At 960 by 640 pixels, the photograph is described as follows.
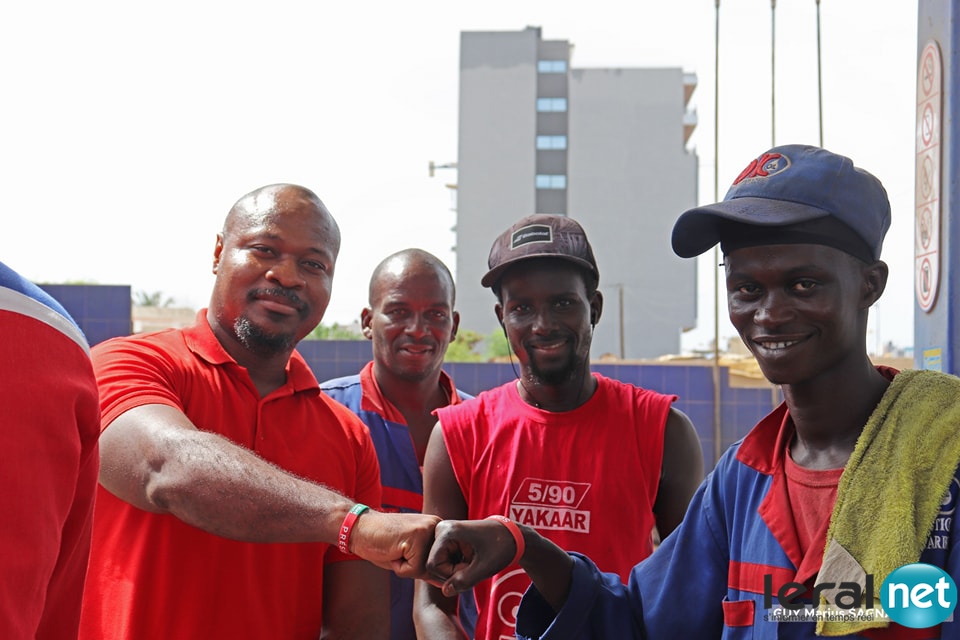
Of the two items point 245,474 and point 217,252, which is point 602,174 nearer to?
point 217,252

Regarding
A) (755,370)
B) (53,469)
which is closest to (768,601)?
(53,469)

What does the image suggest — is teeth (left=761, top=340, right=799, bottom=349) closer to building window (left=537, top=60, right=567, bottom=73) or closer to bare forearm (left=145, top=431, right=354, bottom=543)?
bare forearm (left=145, top=431, right=354, bottom=543)

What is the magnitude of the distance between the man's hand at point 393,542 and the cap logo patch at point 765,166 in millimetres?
1145

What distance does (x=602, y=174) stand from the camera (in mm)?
50531

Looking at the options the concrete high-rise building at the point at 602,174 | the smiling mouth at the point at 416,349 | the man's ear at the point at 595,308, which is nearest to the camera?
the man's ear at the point at 595,308

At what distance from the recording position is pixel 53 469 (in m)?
1.11

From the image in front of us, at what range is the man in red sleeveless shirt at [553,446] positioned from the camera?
2.87 m

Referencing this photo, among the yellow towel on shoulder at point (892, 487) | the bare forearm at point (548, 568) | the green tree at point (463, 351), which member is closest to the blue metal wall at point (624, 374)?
the green tree at point (463, 351)

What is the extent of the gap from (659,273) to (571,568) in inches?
1898

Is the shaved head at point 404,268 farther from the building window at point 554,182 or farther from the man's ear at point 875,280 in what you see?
the building window at point 554,182

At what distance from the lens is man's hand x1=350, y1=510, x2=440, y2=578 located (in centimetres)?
221

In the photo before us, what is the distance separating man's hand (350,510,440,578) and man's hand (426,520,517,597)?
0.09ft

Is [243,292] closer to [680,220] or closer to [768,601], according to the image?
[680,220]

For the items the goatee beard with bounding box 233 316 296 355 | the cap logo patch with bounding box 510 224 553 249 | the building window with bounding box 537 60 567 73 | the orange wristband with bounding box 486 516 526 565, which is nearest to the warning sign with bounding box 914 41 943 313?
the cap logo patch with bounding box 510 224 553 249
